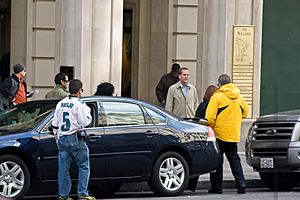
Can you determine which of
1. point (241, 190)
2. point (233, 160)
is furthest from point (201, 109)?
point (241, 190)

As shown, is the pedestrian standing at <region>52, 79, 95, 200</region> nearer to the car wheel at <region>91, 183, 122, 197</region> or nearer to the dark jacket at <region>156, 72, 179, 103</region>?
the car wheel at <region>91, 183, 122, 197</region>

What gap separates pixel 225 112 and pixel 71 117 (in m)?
3.26

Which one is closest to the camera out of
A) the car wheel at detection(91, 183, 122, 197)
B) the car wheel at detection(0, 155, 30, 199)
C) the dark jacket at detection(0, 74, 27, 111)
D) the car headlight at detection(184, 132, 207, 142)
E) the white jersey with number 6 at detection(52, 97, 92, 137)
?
the white jersey with number 6 at detection(52, 97, 92, 137)

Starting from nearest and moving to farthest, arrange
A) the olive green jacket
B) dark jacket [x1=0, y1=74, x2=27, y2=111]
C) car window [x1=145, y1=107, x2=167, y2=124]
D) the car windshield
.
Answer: the car windshield → car window [x1=145, y1=107, x2=167, y2=124] → the olive green jacket → dark jacket [x1=0, y1=74, x2=27, y2=111]

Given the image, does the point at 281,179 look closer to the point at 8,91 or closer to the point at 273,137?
the point at 273,137

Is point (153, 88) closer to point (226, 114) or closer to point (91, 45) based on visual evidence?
point (91, 45)

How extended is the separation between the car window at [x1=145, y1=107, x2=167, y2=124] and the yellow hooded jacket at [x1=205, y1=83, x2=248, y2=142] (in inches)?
36.9

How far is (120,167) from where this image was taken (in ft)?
47.2

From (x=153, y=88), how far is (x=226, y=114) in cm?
744

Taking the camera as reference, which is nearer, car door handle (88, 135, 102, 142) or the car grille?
car door handle (88, 135, 102, 142)

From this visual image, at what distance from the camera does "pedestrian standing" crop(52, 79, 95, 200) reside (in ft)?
43.4

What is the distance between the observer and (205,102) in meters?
16.2

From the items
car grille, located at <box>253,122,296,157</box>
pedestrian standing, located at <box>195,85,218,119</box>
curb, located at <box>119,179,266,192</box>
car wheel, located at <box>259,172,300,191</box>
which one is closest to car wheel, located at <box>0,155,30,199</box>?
curb, located at <box>119,179,266,192</box>

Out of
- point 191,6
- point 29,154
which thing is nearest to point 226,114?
point 29,154
